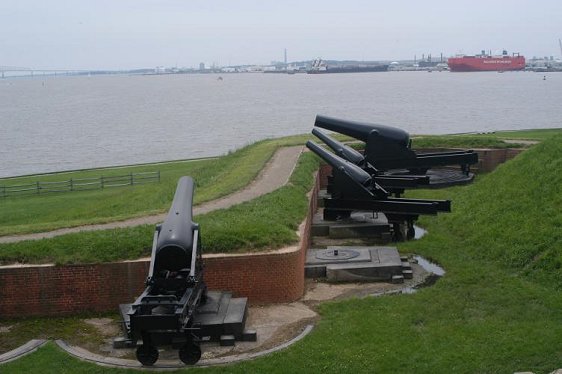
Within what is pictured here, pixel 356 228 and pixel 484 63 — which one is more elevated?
pixel 484 63

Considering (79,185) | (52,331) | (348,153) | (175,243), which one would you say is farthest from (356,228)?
(79,185)

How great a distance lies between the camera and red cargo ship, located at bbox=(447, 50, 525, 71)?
7190 inches

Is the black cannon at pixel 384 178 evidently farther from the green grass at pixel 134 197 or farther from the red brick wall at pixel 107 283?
the red brick wall at pixel 107 283

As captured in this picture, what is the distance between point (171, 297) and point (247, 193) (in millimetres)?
8064

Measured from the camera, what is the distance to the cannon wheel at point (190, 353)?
325 inches

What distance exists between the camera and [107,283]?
10.5 meters

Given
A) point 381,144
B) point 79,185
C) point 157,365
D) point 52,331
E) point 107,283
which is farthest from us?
point 79,185

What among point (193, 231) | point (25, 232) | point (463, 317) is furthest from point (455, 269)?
point (25, 232)

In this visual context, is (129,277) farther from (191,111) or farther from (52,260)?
(191,111)

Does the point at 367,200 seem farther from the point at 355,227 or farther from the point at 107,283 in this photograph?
the point at 107,283

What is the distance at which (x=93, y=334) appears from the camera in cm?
972

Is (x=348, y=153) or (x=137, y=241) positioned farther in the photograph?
(x=348, y=153)

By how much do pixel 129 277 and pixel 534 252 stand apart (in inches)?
250

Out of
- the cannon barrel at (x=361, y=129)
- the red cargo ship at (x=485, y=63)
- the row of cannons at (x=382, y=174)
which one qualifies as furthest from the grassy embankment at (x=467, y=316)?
the red cargo ship at (x=485, y=63)
